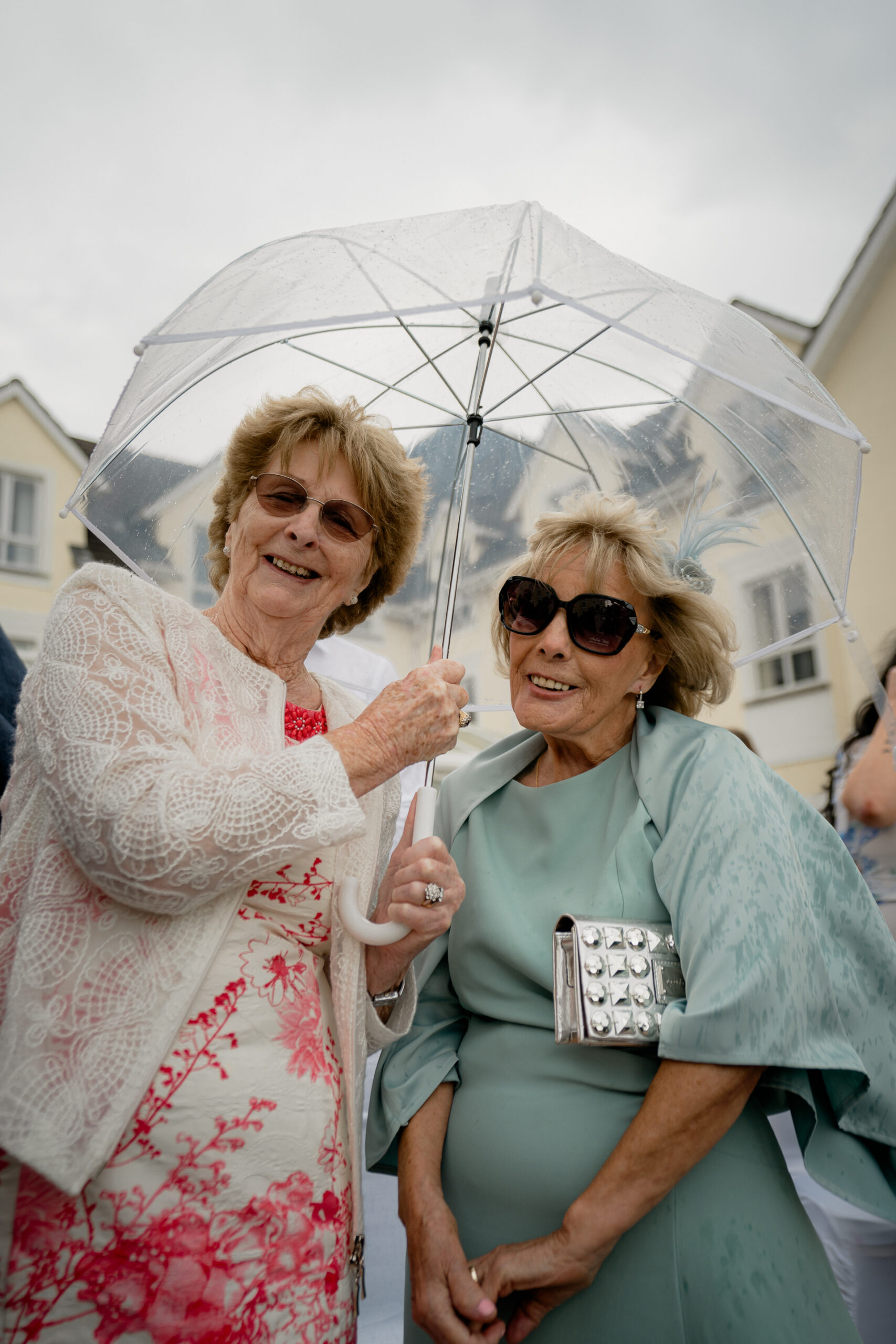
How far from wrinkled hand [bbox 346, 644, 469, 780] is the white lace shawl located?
0.34ft

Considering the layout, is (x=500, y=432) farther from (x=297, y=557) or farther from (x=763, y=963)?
(x=763, y=963)

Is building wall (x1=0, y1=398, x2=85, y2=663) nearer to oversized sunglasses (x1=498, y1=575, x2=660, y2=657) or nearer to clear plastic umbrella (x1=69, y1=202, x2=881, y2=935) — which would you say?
clear plastic umbrella (x1=69, y1=202, x2=881, y2=935)

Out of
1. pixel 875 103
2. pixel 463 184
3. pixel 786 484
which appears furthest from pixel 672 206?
pixel 786 484

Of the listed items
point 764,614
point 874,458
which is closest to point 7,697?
point 764,614

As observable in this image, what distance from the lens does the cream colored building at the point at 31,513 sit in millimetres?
13352

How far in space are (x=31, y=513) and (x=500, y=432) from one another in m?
14.0

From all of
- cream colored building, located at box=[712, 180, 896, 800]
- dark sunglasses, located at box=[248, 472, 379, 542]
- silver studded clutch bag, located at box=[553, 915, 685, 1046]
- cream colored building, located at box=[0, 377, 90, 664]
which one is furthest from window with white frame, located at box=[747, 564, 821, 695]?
cream colored building, located at box=[0, 377, 90, 664]

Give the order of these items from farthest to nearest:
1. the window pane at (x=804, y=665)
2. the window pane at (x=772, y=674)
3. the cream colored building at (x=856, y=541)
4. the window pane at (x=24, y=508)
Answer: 1. the window pane at (x=24, y=508)
2. the window pane at (x=772, y=674)
3. the window pane at (x=804, y=665)
4. the cream colored building at (x=856, y=541)

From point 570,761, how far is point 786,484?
903mm

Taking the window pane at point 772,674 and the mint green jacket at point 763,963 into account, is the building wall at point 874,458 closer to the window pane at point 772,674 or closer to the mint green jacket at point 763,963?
the window pane at point 772,674

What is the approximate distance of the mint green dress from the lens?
5.02 feet

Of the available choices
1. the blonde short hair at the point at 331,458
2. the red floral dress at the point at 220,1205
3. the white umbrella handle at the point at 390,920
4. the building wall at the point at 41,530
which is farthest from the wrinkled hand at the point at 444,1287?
the building wall at the point at 41,530

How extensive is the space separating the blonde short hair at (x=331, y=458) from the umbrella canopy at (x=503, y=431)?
99 mm

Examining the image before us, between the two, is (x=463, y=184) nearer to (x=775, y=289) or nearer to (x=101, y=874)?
(x=775, y=289)
